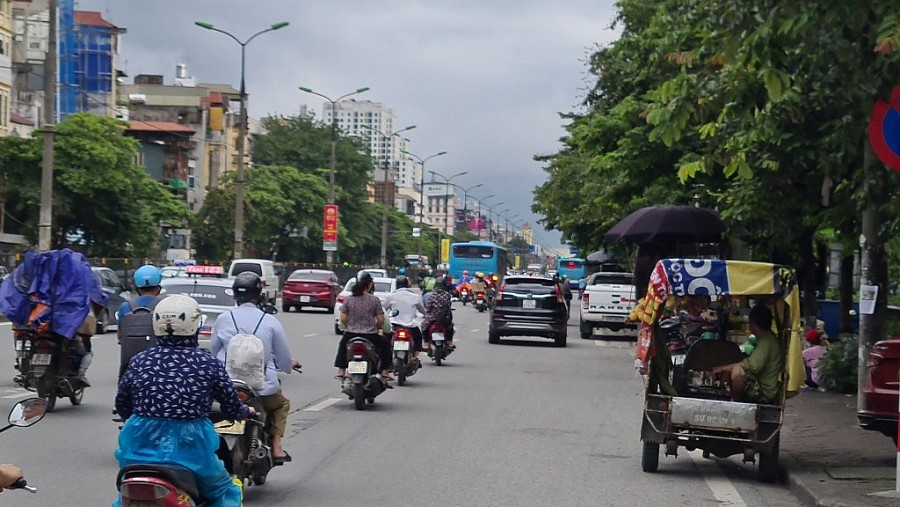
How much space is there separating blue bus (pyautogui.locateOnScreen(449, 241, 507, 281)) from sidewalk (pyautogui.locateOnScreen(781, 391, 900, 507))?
57.9 m

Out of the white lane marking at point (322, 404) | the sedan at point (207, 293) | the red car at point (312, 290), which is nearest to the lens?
the white lane marking at point (322, 404)

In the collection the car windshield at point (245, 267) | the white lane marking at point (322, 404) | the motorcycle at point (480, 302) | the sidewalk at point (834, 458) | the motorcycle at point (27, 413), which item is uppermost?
the motorcycle at point (27, 413)

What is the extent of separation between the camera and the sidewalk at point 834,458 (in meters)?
10.1

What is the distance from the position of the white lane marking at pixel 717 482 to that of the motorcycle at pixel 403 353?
6.32 m

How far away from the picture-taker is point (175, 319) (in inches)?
255

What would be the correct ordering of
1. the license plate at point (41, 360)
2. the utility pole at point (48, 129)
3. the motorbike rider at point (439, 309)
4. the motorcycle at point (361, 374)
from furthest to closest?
the utility pole at point (48, 129)
the motorbike rider at point (439, 309)
the motorcycle at point (361, 374)
the license plate at point (41, 360)

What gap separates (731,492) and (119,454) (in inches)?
234

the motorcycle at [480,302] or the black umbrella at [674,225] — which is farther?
the motorcycle at [480,302]

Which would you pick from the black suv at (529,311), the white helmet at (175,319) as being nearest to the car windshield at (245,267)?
the black suv at (529,311)

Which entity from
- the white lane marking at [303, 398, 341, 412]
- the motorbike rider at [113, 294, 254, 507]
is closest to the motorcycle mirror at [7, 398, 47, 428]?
the motorbike rider at [113, 294, 254, 507]

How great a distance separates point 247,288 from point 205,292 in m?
11.9

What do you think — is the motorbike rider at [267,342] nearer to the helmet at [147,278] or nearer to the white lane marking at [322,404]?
the helmet at [147,278]

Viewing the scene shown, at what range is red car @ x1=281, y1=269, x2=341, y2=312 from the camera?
149ft

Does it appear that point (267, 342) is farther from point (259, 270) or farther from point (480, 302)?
point (480, 302)
